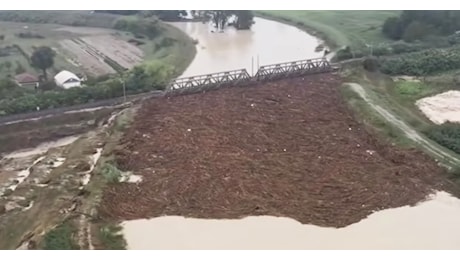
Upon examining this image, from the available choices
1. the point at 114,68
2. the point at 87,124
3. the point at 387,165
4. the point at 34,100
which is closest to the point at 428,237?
the point at 387,165

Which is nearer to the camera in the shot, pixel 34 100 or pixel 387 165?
pixel 387 165

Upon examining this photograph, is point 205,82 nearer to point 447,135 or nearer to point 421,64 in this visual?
point 447,135

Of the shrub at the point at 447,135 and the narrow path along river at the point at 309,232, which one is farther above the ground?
the shrub at the point at 447,135

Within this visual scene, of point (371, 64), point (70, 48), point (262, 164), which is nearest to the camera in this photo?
point (262, 164)

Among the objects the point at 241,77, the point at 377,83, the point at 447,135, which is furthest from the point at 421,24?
the point at 447,135

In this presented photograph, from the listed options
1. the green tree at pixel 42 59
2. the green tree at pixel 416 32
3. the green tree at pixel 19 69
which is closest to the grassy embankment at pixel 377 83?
the green tree at pixel 416 32

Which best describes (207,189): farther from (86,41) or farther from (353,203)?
(86,41)

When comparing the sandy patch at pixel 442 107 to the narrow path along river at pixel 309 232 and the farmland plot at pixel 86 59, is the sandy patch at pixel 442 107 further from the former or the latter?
the farmland plot at pixel 86 59
